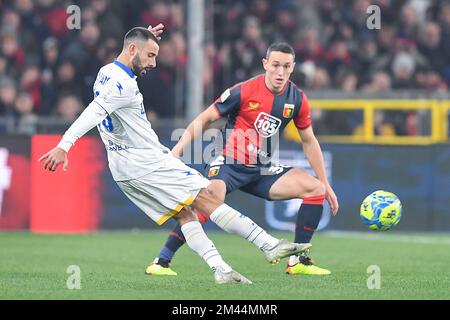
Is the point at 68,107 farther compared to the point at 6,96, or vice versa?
the point at 68,107

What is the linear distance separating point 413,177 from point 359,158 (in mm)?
777

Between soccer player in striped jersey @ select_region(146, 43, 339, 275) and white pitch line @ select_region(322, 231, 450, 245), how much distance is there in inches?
171

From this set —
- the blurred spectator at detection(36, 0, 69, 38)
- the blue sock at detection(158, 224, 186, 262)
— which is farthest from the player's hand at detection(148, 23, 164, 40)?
the blurred spectator at detection(36, 0, 69, 38)

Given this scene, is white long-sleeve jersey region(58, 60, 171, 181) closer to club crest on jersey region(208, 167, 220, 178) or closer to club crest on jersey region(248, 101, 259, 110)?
club crest on jersey region(208, 167, 220, 178)

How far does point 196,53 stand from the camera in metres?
15.3

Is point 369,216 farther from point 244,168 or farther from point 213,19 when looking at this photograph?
point 213,19

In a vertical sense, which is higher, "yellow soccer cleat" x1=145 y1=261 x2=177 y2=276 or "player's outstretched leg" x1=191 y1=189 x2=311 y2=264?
"player's outstretched leg" x1=191 y1=189 x2=311 y2=264

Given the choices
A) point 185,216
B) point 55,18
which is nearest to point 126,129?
point 185,216

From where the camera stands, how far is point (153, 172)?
27.2 feet

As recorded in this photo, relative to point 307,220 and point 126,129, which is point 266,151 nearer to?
point 307,220

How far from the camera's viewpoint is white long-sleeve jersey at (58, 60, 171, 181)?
804cm

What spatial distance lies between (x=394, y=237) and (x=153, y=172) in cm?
679

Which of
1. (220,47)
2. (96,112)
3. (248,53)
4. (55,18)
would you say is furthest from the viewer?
(220,47)

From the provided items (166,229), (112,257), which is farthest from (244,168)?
(166,229)
